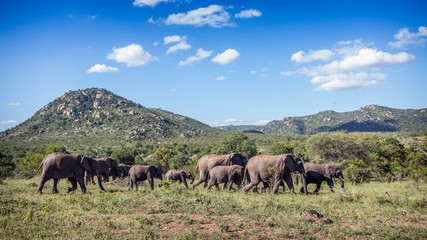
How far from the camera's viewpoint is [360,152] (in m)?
39.5

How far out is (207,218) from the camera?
10.0 m

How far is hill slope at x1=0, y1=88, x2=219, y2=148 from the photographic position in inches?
4039

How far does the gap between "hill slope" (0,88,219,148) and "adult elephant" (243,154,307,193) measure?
87.2m

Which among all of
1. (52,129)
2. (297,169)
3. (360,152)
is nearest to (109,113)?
(52,129)

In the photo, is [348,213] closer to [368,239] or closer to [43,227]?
[368,239]

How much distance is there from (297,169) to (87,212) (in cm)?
1176

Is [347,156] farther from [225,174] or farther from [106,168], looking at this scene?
[106,168]

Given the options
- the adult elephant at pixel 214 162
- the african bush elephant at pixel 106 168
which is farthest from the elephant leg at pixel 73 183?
the adult elephant at pixel 214 162

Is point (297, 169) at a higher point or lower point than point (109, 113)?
lower

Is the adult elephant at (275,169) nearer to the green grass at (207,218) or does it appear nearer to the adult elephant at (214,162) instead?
the green grass at (207,218)

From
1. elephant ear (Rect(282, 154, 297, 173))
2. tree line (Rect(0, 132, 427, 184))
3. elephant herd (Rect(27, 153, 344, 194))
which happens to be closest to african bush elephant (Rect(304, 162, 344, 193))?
elephant herd (Rect(27, 153, 344, 194))

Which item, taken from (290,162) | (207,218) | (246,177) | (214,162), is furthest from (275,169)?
(207,218)

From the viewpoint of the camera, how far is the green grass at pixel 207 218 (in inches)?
323

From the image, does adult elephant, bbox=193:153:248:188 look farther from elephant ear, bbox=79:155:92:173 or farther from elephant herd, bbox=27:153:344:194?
elephant ear, bbox=79:155:92:173
